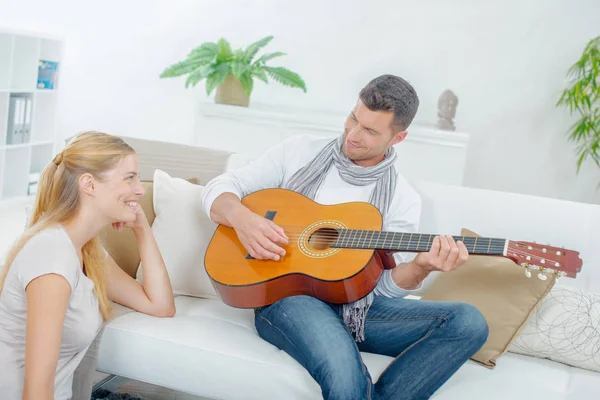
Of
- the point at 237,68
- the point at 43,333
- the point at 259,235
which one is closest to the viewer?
the point at 43,333

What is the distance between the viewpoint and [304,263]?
1962 mm

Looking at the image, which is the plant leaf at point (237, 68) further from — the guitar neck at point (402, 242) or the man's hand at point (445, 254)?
the man's hand at point (445, 254)

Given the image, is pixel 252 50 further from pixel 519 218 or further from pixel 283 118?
pixel 519 218

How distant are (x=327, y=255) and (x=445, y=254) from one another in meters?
0.32

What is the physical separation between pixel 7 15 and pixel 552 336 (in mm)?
4547

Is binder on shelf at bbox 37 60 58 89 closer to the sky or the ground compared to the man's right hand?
closer to the sky

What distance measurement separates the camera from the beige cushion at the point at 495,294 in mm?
2107

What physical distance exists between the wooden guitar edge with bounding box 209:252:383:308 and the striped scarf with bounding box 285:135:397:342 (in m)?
0.27

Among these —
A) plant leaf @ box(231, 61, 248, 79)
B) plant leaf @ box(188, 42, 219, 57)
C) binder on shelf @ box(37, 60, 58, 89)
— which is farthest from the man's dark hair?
binder on shelf @ box(37, 60, 58, 89)

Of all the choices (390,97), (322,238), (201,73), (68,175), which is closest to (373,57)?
(201,73)

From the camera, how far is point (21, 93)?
15.9 ft

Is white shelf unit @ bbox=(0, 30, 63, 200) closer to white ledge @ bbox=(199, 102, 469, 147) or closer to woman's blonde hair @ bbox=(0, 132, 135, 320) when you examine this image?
white ledge @ bbox=(199, 102, 469, 147)

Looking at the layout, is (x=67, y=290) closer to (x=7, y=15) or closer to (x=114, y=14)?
(x=114, y=14)

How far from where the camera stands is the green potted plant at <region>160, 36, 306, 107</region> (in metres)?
4.50
